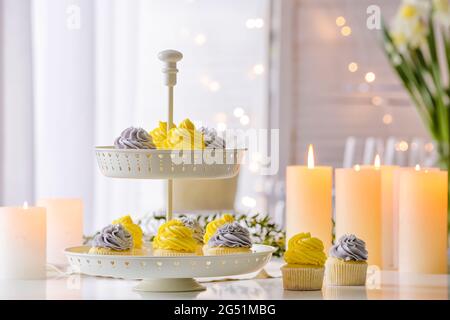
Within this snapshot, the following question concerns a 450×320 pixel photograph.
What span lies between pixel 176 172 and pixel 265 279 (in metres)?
0.31

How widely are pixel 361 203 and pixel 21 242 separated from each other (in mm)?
635

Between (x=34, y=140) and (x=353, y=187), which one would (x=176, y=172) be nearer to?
(x=353, y=187)

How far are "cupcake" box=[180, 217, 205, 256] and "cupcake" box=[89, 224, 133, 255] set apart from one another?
4.2 inches

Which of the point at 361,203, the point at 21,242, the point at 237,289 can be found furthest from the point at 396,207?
the point at 21,242

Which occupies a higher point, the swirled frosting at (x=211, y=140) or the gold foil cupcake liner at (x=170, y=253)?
the swirled frosting at (x=211, y=140)

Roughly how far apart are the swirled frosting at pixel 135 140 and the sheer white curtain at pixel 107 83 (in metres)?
1.97

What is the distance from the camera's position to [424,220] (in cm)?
158

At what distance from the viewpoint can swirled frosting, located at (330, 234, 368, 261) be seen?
143cm

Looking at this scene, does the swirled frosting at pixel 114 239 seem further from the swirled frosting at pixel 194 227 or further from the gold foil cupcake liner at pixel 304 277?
the gold foil cupcake liner at pixel 304 277

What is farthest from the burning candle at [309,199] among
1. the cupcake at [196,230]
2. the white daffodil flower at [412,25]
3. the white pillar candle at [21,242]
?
the white daffodil flower at [412,25]

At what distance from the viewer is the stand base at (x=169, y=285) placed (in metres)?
1.38

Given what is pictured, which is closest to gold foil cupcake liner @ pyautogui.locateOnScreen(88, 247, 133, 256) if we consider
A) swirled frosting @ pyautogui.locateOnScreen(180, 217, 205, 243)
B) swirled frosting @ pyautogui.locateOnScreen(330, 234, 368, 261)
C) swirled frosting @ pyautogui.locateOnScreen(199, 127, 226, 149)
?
swirled frosting @ pyautogui.locateOnScreen(180, 217, 205, 243)

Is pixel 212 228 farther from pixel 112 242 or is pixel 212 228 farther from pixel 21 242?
pixel 21 242

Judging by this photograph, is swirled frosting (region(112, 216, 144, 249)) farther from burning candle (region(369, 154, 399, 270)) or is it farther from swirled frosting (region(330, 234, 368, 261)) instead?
burning candle (region(369, 154, 399, 270))
